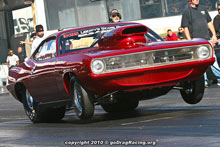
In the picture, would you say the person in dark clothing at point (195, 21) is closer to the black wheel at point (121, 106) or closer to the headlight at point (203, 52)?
the black wheel at point (121, 106)

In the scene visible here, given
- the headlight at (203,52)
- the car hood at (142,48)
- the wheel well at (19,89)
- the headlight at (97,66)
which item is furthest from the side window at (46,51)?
the headlight at (203,52)

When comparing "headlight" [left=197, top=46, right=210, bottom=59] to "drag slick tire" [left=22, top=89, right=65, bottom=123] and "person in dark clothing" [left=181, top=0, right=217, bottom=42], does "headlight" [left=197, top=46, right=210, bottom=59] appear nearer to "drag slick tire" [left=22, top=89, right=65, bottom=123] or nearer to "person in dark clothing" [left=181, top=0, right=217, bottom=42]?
"drag slick tire" [left=22, top=89, right=65, bottom=123]

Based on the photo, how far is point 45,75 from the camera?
376 inches

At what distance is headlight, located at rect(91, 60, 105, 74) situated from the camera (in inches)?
320

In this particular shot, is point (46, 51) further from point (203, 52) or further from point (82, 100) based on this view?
point (203, 52)

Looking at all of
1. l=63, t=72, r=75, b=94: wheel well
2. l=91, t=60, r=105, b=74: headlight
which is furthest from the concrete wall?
l=91, t=60, r=105, b=74: headlight

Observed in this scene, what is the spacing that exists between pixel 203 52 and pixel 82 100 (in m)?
1.72

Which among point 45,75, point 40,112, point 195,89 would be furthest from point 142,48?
point 40,112

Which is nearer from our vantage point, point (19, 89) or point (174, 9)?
point (19, 89)

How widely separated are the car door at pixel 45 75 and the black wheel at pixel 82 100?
2.04 ft

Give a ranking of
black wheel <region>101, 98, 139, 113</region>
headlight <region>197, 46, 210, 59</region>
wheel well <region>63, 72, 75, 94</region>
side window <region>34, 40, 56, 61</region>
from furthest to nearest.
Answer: black wheel <region>101, 98, 139, 113</region> < side window <region>34, 40, 56, 61</region> < wheel well <region>63, 72, 75, 94</region> < headlight <region>197, 46, 210, 59</region>

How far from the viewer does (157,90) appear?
882 centimetres

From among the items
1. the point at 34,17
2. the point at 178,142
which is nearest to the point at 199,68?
the point at 178,142

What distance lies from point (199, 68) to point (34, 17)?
2571 cm
